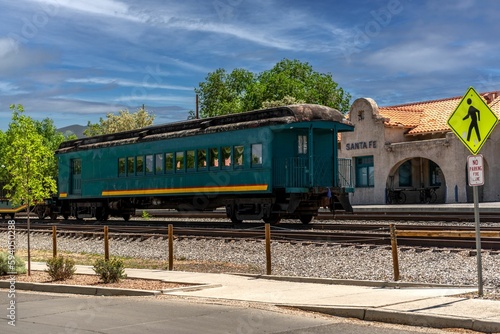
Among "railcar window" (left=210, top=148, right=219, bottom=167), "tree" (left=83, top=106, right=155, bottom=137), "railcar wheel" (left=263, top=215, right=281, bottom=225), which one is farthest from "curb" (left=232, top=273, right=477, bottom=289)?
"tree" (left=83, top=106, right=155, bottom=137)

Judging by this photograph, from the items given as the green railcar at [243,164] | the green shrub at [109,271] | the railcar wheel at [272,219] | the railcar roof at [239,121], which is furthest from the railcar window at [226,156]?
the green shrub at [109,271]

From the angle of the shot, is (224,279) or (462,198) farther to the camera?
(462,198)

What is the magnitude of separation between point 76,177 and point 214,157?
1106cm

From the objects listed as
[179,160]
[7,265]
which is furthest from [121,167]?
[7,265]

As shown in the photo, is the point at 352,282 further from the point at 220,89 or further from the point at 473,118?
the point at 220,89

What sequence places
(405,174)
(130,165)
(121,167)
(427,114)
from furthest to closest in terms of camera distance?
(427,114) < (405,174) < (121,167) < (130,165)

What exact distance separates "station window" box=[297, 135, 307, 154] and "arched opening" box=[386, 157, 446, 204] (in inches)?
875

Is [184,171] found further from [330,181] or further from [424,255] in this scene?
[424,255]

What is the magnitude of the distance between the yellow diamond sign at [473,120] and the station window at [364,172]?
3672 cm

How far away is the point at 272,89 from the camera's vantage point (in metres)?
75.0

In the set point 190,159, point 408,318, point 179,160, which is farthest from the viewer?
point 179,160

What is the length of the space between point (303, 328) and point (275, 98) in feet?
212

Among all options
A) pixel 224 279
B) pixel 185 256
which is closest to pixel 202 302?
pixel 224 279

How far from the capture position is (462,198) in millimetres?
42375
